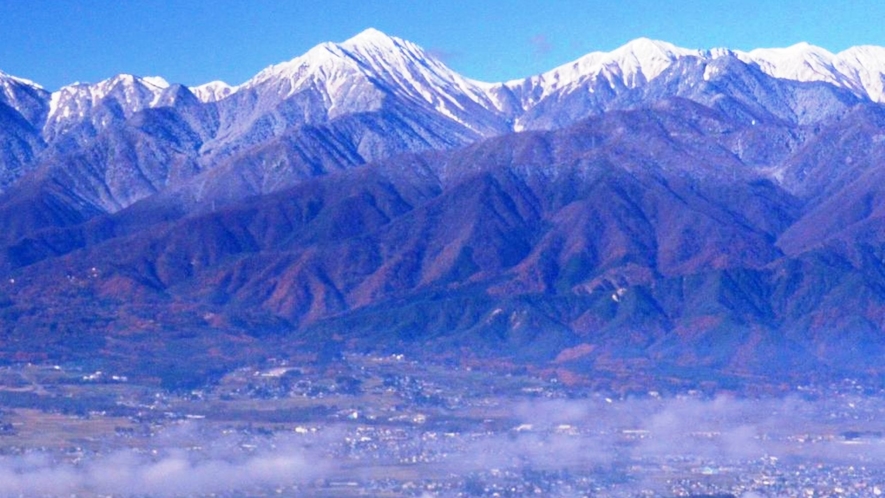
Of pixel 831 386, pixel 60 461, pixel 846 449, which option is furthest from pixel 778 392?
pixel 60 461

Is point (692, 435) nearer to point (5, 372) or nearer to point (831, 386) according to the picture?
point (831, 386)

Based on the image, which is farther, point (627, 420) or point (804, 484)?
point (627, 420)

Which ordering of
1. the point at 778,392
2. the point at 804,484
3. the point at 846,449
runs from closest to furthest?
the point at 804,484 < the point at 846,449 < the point at 778,392

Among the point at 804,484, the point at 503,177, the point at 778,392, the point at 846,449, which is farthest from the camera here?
the point at 503,177

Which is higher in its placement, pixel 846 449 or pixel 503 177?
pixel 503 177

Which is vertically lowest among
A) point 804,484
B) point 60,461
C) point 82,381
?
point 804,484

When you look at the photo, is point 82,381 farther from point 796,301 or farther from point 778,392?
point 796,301

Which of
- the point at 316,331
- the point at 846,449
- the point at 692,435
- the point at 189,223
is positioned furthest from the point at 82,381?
the point at 189,223

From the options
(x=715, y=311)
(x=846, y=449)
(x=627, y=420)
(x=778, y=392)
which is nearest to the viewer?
(x=846, y=449)

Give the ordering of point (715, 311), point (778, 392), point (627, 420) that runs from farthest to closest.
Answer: point (715, 311)
point (778, 392)
point (627, 420)
